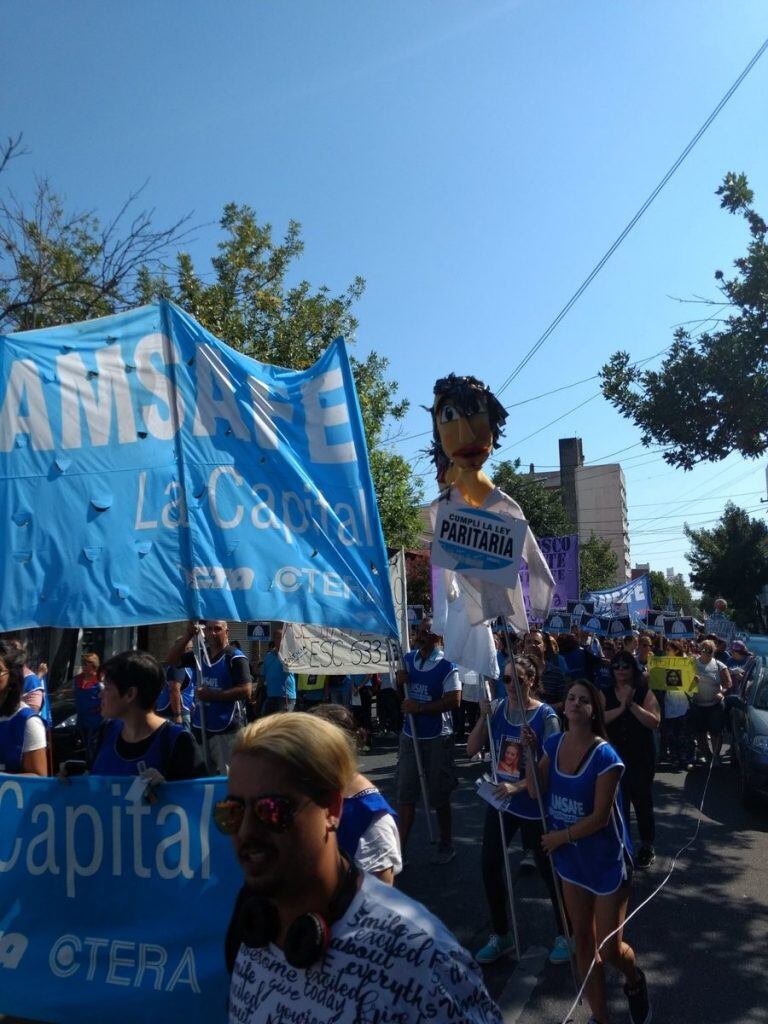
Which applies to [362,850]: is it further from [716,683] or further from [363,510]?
[716,683]

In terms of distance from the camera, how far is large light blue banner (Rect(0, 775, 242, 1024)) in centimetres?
374

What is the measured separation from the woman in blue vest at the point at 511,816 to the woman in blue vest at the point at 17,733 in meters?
2.48

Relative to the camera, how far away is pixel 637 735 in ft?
24.6

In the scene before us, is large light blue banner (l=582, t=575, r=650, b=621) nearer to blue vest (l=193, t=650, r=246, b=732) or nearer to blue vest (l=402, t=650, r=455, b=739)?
blue vest (l=402, t=650, r=455, b=739)

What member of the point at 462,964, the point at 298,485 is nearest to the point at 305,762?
the point at 462,964

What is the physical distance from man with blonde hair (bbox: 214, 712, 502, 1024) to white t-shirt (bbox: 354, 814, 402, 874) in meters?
1.44

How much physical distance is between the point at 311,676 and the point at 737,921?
901 centimetres

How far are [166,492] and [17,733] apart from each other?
4.81 ft

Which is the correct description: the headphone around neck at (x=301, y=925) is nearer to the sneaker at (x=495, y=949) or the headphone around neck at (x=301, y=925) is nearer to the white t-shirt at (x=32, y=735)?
the white t-shirt at (x=32, y=735)

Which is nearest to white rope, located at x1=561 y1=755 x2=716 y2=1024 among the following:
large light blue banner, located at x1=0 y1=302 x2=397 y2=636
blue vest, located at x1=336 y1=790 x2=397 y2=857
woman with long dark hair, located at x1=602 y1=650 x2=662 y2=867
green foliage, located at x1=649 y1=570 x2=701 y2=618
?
woman with long dark hair, located at x1=602 y1=650 x2=662 y2=867

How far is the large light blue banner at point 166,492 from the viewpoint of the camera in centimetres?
441

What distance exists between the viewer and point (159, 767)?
398 centimetres

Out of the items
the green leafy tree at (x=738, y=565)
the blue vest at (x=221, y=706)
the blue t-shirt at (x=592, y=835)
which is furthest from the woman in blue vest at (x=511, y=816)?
the green leafy tree at (x=738, y=565)

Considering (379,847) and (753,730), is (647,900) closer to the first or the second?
(379,847)
